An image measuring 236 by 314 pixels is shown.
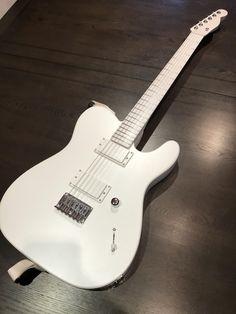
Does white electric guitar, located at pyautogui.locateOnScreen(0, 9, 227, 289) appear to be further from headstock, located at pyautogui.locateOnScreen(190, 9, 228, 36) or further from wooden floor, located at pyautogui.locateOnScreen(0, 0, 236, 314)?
headstock, located at pyautogui.locateOnScreen(190, 9, 228, 36)

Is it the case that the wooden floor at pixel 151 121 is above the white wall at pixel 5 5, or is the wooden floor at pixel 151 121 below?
below

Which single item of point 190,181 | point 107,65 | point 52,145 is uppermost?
point 107,65

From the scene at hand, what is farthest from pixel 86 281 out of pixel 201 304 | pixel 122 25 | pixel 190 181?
pixel 122 25

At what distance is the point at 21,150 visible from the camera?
1.38 meters

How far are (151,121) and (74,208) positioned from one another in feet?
1.85

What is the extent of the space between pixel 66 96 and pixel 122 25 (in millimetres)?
508

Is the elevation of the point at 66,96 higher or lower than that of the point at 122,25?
lower

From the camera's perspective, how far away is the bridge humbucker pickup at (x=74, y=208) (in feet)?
3.23

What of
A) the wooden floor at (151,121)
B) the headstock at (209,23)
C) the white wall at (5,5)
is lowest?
the wooden floor at (151,121)

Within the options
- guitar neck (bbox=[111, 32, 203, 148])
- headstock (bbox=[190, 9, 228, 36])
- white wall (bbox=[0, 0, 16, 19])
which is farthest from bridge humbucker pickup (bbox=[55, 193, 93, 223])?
white wall (bbox=[0, 0, 16, 19])

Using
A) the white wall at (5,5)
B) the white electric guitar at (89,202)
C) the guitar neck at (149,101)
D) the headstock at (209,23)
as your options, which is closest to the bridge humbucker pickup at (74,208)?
the white electric guitar at (89,202)

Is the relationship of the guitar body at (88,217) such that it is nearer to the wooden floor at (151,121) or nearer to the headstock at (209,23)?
the wooden floor at (151,121)

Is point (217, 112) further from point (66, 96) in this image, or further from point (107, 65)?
point (66, 96)

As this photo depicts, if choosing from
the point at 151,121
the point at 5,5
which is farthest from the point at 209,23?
the point at 5,5
